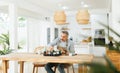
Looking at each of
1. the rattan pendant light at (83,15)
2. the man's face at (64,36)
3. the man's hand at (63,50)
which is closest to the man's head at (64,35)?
the man's face at (64,36)

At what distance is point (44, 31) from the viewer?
10961mm

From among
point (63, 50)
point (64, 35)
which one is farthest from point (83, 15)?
point (63, 50)

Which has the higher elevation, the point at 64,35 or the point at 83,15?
the point at 83,15

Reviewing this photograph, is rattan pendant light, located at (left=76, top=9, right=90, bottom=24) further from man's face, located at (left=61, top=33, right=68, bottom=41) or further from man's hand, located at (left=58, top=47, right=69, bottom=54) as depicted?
man's hand, located at (left=58, top=47, right=69, bottom=54)

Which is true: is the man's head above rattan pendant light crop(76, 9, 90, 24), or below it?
below

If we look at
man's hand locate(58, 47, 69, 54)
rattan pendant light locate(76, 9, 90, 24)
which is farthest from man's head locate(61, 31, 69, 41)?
rattan pendant light locate(76, 9, 90, 24)

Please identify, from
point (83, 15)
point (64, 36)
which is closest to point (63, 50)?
point (64, 36)

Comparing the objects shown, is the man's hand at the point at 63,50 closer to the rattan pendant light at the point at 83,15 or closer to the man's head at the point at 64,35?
the man's head at the point at 64,35

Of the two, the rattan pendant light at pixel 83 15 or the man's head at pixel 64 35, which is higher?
the rattan pendant light at pixel 83 15

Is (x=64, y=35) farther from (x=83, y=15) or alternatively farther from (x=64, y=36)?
(x=83, y=15)

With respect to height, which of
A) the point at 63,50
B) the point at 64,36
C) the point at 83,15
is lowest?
the point at 63,50

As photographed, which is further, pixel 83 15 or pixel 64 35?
pixel 83 15

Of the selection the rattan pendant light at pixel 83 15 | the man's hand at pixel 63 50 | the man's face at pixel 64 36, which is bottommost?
the man's hand at pixel 63 50

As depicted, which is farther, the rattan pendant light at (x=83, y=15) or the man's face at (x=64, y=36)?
the rattan pendant light at (x=83, y=15)
